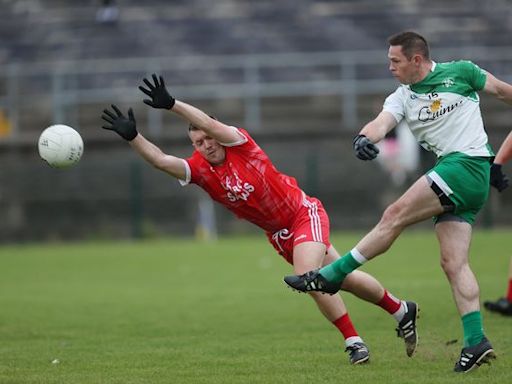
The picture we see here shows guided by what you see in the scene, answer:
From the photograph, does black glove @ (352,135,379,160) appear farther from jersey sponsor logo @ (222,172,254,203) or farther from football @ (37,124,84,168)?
football @ (37,124,84,168)

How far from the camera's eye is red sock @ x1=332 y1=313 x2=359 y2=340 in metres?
8.11

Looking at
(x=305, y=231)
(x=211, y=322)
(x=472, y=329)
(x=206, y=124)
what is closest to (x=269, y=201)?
(x=305, y=231)

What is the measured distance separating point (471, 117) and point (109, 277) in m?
10.3

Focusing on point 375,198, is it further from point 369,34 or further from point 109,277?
point 109,277

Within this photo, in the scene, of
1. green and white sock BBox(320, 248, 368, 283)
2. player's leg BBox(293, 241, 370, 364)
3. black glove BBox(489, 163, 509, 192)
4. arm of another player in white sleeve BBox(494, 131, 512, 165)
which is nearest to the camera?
green and white sock BBox(320, 248, 368, 283)

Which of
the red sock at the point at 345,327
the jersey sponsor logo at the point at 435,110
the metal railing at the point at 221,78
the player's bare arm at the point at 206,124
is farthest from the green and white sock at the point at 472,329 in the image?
the metal railing at the point at 221,78

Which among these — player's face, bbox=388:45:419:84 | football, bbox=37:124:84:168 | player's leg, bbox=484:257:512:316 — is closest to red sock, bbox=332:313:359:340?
player's face, bbox=388:45:419:84

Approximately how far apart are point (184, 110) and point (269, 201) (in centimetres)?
109

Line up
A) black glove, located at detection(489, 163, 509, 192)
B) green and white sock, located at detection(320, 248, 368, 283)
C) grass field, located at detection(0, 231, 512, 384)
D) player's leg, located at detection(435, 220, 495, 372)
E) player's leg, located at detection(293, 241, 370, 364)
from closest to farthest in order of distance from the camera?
player's leg, located at detection(435, 220, 495, 372) < green and white sock, located at detection(320, 248, 368, 283) < grass field, located at detection(0, 231, 512, 384) < player's leg, located at detection(293, 241, 370, 364) < black glove, located at detection(489, 163, 509, 192)

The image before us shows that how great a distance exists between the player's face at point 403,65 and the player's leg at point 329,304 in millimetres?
1479

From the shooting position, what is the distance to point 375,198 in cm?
2389

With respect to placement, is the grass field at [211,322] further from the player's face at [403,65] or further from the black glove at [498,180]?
the player's face at [403,65]

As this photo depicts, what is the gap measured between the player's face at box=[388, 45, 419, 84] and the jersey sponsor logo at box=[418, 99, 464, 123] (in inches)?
9.0

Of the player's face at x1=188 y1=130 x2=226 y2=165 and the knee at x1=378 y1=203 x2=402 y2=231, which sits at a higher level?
the player's face at x1=188 y1=130 x2=226 y2=165
